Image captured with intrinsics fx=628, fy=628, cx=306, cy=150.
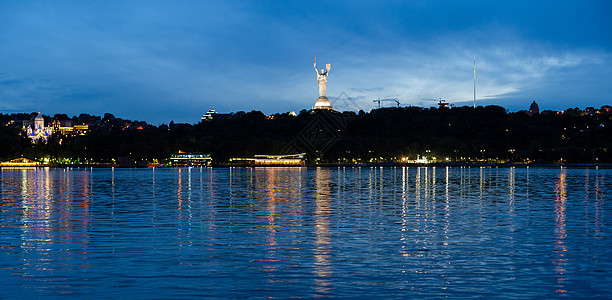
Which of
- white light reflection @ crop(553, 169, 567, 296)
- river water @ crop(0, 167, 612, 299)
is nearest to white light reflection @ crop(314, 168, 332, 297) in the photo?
river water @ crop(0, 167, 612, 299)

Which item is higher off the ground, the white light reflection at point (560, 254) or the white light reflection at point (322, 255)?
the white light reflection at point (322, 255)

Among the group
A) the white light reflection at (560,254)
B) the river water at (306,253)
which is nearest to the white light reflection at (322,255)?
the river water at (306,253)

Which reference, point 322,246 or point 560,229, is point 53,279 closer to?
point 322,246

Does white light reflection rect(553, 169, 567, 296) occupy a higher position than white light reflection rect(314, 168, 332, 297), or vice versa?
white light reflection rect(314, 168, 332, 297)

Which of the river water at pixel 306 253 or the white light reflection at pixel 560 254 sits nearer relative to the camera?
the river water at pixel 306 253

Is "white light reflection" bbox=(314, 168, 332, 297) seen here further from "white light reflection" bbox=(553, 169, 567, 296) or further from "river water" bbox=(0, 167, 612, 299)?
"white light reflection" bbox=(553, 169, 567, 296)

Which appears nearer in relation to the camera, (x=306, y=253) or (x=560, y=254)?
(x=560, y=254)

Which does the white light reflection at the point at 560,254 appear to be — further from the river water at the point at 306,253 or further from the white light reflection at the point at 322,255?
the white light reflection at the point at 322,255

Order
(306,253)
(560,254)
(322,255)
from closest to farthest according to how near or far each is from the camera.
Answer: (322,255), (560,254), (306,253)

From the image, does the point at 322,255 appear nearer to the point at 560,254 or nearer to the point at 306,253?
the point at 306,253

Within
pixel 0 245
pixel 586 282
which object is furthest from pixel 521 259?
pixel 0 245

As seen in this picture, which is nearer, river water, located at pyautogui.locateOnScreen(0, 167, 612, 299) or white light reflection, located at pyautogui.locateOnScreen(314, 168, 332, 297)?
river water, located at pyautogui.locateOnScreen(0, 167, 612, 299)

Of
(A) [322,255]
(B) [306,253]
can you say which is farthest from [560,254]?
(B) [306,253]

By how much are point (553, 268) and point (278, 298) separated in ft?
25.9
